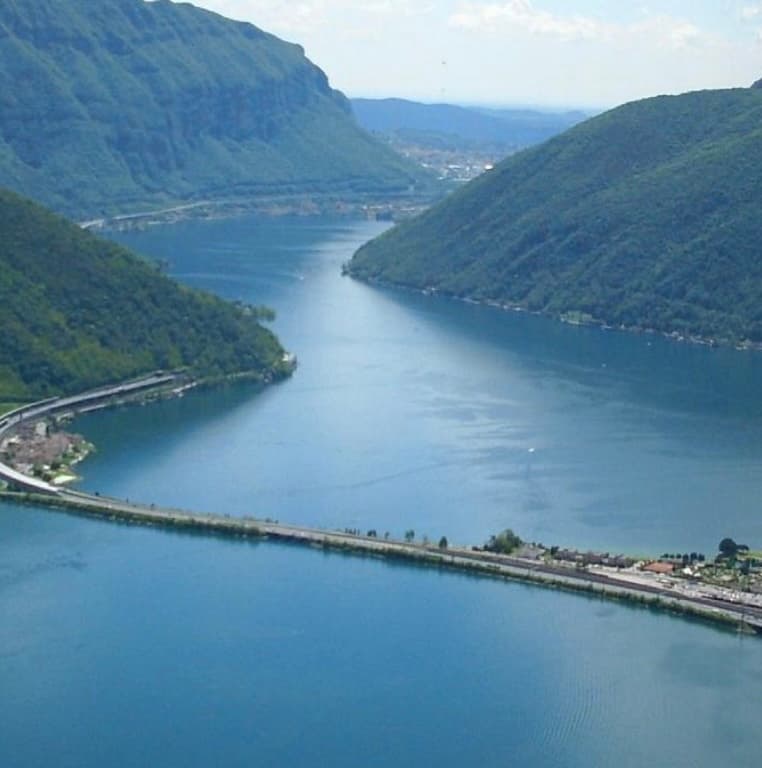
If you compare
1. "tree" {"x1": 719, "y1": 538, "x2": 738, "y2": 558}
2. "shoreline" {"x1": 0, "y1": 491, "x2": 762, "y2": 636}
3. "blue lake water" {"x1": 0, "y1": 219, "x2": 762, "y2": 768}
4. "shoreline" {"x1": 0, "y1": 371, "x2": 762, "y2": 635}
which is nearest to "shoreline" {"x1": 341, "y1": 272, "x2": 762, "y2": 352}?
"blue lake water" {"x1": 0, "y1": 219, "x2": 762, "y2": 768}

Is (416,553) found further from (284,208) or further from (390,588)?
(284,208)

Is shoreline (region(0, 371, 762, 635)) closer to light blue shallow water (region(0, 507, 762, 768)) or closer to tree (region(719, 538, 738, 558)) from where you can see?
light blue shallow water (region(0, 507, 762, 768))

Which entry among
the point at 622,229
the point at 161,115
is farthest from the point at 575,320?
the point at 161,115

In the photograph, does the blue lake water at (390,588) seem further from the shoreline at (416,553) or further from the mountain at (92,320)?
the mountain at (92,320)

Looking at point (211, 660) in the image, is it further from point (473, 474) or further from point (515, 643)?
point (473, 474)

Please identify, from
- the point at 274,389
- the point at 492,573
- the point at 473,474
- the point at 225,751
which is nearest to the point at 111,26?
the point at 274,389

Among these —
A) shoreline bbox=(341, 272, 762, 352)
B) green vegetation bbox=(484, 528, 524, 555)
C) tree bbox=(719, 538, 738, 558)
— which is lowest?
green vegetation bbox=(484, 528, 524, 555)
